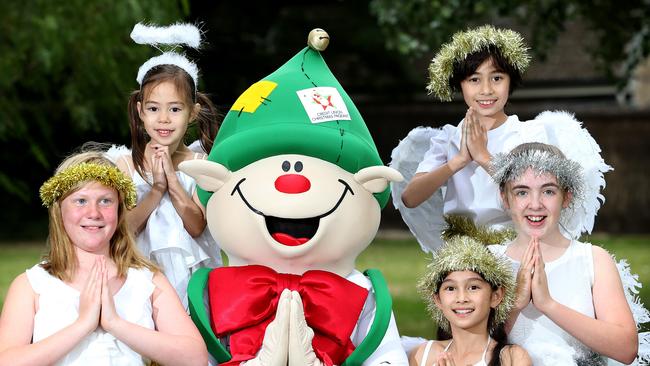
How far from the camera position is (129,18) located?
9914 millimetres

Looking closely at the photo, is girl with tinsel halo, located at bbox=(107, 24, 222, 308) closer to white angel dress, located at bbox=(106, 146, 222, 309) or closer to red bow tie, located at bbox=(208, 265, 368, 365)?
white angel dress, located at bbox=(106, 146, 222, 309)

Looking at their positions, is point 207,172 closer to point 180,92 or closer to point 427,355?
point 180,92

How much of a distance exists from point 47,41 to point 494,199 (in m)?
6.57

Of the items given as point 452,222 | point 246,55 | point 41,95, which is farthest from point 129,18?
point 246,55

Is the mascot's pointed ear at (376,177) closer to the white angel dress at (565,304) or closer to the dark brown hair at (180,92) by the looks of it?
the white angel dress at (565,304)

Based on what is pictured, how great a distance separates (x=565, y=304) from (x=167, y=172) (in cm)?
164

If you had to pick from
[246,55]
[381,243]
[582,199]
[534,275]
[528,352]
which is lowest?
[528,352]

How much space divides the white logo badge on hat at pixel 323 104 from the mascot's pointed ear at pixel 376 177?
0.22 m

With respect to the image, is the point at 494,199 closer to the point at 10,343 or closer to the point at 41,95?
the point at 10,343

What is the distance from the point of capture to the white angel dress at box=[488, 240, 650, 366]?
3.86 m

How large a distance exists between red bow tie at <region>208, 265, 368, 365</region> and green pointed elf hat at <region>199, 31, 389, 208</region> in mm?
406

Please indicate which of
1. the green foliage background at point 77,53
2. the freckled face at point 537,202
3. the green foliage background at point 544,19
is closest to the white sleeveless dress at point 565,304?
the freckled face at point 537,202

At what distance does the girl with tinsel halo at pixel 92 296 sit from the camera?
11.8 feet

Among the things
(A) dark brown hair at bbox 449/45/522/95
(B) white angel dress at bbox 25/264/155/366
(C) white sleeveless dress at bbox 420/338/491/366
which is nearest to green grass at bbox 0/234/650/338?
(A) dark brown hair at bbox 449/45/522/95
